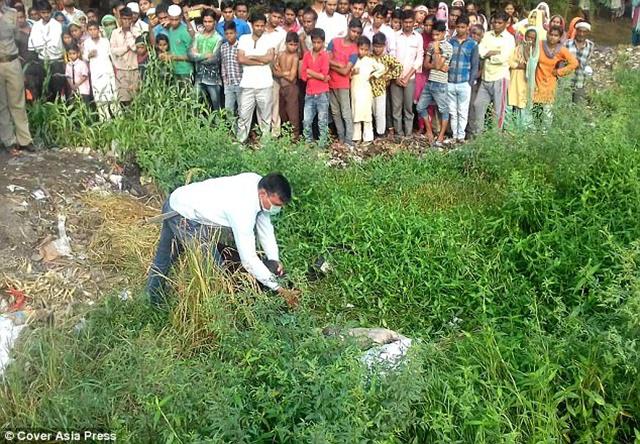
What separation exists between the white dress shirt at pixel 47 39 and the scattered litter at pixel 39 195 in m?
2.05

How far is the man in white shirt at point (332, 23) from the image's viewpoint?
8508mm

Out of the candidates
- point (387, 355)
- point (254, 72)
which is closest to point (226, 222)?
point (387, 355)

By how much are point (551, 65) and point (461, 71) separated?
110cm

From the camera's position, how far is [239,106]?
7.82 metres

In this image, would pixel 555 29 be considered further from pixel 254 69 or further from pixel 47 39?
pixel 47 39

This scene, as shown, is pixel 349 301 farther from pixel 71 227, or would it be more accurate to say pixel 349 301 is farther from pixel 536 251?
pixel 71 227

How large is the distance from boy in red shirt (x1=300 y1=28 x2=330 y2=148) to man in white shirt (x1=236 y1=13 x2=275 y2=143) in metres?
0.41

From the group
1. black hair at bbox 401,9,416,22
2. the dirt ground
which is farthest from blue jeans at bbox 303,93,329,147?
the dirt ground

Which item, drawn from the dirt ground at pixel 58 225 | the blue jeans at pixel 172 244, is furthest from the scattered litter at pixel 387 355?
the dirt ground at pixel 58 225

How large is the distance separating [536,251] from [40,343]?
3.28 metres

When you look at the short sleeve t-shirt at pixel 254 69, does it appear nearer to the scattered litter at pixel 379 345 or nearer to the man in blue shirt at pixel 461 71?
the man in blue shirt at pixel 461 71

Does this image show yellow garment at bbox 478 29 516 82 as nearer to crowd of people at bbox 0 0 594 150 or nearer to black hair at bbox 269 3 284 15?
crowd of people at bbox 0 0 594 150

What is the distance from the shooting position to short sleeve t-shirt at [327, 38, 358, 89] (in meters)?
8.02

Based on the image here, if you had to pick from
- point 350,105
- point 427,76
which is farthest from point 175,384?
point 427,76
